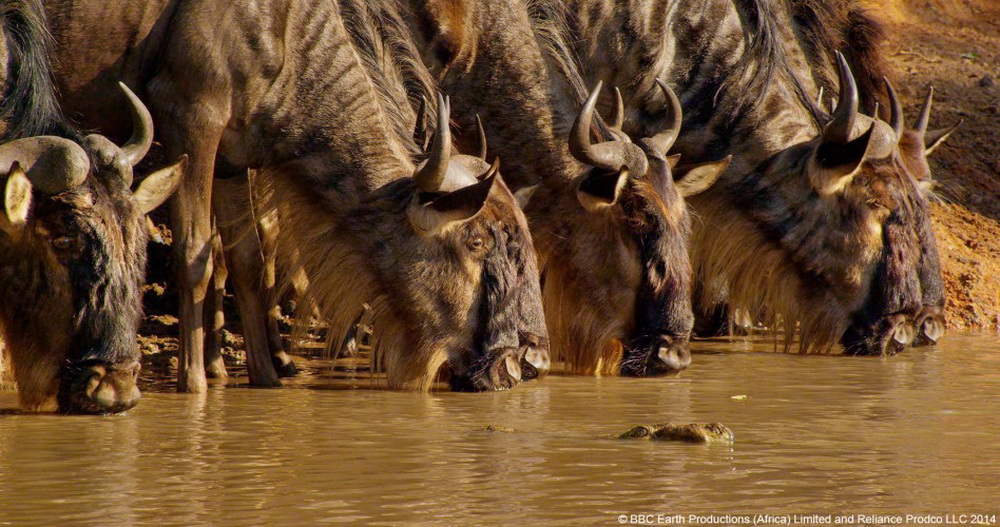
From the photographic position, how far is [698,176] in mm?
9695

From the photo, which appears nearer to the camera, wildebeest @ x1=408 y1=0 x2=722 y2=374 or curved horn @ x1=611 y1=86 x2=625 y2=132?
wildebeest @ x1=408 y1=0 x2=722 y2=374

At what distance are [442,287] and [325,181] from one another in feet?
2.74

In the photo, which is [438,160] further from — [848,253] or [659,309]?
[848,253]

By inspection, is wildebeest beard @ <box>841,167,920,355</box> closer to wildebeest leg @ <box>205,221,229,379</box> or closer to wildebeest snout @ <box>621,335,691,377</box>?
wildebeest snout @ <box>621,335,691,377</box>

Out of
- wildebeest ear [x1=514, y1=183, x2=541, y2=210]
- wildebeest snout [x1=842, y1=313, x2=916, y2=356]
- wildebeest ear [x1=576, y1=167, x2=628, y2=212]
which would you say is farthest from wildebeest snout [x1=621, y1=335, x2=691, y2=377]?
wildebeest snout [x1=842, y1=313, x2=916, y2=356]

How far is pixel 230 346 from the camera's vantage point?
9648 millimetres

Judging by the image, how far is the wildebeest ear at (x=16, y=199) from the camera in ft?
20.5

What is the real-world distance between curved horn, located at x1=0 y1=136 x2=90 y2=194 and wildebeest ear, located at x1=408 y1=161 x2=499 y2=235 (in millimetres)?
1828

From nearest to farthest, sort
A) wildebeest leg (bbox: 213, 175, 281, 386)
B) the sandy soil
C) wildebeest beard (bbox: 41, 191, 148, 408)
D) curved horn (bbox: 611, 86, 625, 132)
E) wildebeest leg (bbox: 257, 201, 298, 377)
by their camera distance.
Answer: wildebeest beard (bbox: 41, 191, 148, 408) → wildebeest leg (bbox: 213, 175, 281, 386) → wildebeest leg (bbox: 257, 201, 298, 377) → curved horn (bbox: 611, 86, 625, 132) → the sandy soil

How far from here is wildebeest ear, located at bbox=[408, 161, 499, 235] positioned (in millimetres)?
7559

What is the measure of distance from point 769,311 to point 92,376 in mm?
5346

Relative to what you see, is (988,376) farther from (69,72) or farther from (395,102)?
(69,72)

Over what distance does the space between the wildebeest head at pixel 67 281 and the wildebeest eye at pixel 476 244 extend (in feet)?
6.17

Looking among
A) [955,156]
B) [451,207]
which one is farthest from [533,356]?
[955,156]
